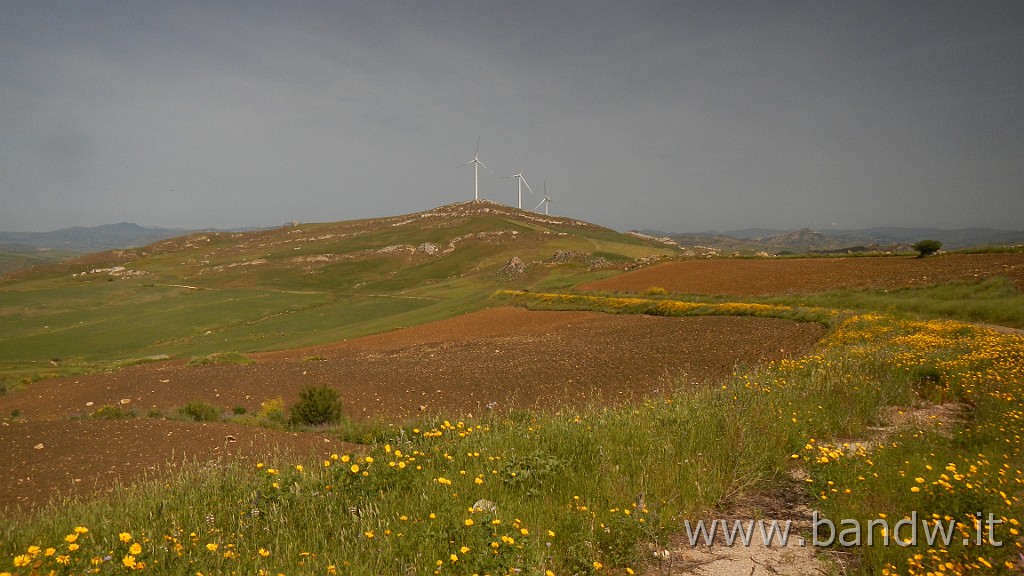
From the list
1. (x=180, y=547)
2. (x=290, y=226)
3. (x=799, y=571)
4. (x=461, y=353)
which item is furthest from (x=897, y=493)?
(x=290, y=226)

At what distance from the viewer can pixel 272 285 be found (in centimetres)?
10075

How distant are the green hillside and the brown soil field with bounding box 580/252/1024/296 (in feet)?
38.5

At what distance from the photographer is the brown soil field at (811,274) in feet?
103

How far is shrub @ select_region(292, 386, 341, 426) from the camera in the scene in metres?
15.6

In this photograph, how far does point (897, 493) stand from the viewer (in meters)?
4.66

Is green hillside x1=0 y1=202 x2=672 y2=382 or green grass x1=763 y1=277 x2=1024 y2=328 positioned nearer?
green grass x1=763 y1=277 x2=1024 y2=328

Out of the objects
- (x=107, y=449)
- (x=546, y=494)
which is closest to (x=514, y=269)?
(x=107, y=449)

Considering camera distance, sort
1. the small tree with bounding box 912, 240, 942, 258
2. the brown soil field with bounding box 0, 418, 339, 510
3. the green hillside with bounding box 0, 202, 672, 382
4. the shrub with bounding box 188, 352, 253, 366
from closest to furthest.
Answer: the brown soil field with bounding box 0, 418, 339, 510 < the shrub with bounding box 188, 352, 253, 366 < the small tree with bounding box 912, 240, 942, 258 < the green hillside with bounding box 0, 202, 672, 382

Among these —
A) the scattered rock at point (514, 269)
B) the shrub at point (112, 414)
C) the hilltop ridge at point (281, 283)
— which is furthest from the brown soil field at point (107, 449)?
the scattered rock at point (514, 269)

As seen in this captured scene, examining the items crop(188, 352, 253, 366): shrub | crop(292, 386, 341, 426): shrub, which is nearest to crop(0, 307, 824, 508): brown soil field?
crop(292, 386, 341, 426): shrub

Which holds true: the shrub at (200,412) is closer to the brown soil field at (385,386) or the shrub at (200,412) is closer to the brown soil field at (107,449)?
the brown soil field at (385,386)

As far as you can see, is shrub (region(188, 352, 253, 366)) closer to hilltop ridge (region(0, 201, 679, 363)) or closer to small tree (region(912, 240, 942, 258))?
hilltop ridge (region(0, 201, 679, 363))

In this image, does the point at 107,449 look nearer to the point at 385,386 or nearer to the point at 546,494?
the point at 385,386

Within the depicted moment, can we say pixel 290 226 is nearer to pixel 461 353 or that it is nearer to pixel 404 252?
pixel 404 252
